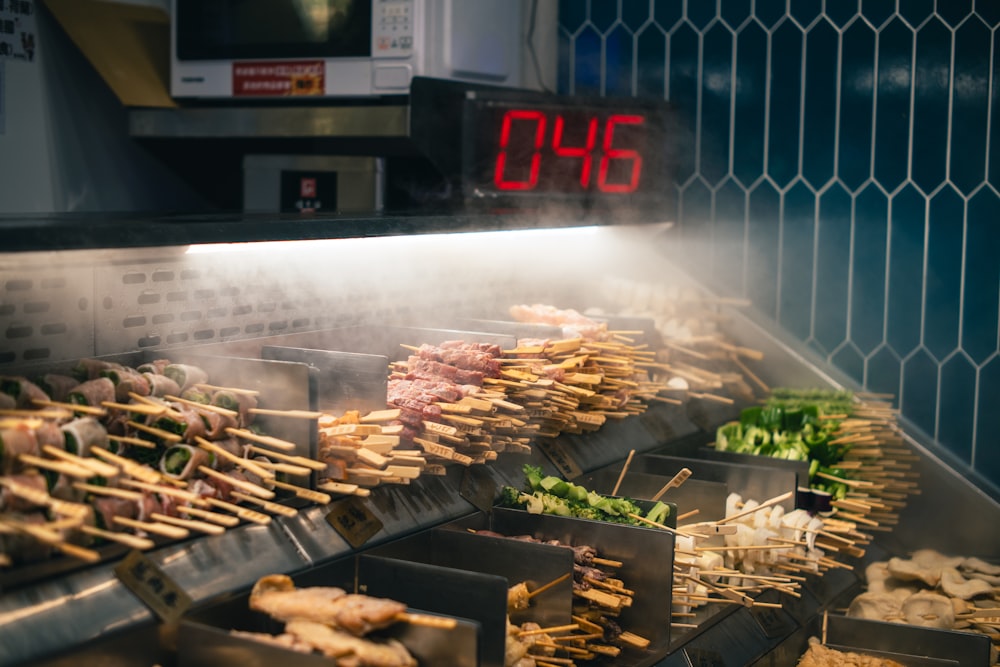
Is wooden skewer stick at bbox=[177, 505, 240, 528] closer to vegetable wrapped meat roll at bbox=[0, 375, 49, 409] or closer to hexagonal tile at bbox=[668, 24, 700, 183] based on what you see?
vegetable wrapped meat roll at bbox=[0, 375, 49, 409]

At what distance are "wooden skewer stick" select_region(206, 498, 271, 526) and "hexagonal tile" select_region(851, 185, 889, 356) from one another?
12.4 feet

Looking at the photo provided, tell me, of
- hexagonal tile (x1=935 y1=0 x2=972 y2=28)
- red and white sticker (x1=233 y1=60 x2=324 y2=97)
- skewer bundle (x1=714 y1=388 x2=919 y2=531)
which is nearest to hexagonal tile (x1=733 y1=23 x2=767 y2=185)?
hexagonal tile (x1=935 y1=0 x2=972 y2=28)

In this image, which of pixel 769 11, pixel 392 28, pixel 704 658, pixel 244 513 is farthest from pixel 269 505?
pixel 769 11

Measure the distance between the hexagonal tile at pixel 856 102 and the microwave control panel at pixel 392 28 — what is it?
221 centimetres

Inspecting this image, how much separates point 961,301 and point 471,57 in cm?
253

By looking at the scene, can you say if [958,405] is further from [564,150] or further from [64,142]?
[64,142]

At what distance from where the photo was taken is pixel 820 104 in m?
5.50

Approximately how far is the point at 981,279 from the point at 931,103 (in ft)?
2.79

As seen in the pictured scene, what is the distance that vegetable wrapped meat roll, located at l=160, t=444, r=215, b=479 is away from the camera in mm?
2521

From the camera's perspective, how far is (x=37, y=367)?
270 cm

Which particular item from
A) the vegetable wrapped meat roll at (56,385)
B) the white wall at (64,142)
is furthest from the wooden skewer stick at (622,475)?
the white wall at (64,142)

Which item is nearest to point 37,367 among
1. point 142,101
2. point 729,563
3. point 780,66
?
point 729,563

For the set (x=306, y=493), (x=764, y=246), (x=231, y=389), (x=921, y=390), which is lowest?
(x=921, y=390)

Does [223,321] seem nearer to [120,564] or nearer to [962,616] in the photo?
[120,564]
